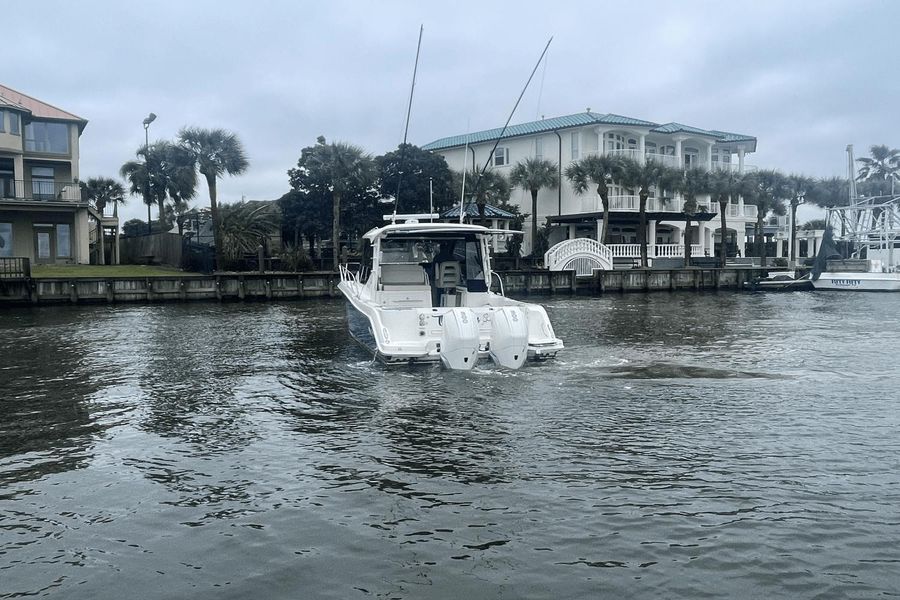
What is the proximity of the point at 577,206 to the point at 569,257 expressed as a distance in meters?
10.8

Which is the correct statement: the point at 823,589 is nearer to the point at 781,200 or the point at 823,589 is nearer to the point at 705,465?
the point at 705,465

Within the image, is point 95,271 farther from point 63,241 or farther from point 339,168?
point 339,168

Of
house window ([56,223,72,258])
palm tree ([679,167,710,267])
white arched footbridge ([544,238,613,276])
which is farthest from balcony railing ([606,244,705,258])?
house window ([56,223,72,258])

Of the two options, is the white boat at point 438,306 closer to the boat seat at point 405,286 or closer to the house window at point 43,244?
the boat seat at point 405,286

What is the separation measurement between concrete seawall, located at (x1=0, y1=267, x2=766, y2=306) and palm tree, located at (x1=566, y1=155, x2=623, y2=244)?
5.31 meters

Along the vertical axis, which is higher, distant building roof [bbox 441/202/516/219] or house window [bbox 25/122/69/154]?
house window [bbox 25/122/69/154]

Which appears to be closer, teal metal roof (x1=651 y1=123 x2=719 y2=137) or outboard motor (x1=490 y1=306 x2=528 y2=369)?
outboard motor (x1=490 y1=306 x2=528 y2=369)

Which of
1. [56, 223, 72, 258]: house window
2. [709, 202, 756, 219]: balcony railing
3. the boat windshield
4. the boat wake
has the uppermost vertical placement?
[709, 202, 756, 219]: balcony railing

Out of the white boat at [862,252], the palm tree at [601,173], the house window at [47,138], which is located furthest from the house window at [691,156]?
the house window at [47,138]

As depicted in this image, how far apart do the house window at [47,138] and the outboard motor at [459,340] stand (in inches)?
1643

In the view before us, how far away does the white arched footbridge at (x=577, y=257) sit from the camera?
153ft

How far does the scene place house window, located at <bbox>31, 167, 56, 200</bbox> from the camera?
4337 cm

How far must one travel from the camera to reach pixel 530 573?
242 inches

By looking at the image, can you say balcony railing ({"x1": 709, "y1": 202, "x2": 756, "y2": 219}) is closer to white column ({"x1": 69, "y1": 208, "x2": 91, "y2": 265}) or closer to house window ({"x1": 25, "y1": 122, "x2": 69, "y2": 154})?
white column ({"x1": 69, "y1": 208, "x2": 91, "y2": 265})
